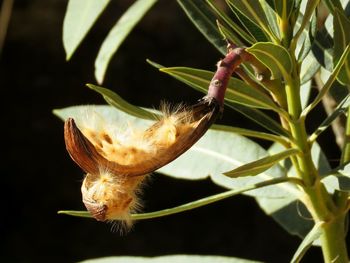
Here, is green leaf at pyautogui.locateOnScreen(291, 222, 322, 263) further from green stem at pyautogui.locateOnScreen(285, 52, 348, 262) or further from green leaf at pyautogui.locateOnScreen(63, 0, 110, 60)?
green leaf at pyautogui.locateOnScreen(63, 0, 110, 60)

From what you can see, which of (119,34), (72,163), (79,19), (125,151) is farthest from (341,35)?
(72,163)

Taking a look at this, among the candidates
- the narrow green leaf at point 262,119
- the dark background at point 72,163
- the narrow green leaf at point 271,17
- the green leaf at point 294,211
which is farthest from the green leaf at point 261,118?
the dark background at point 72,163

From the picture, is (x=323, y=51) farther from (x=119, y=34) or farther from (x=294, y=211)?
(x=119, y=34)

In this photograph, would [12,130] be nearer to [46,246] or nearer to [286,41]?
[46,246]

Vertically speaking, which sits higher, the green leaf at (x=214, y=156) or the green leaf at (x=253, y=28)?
the green leaf at (x=253, y=28)

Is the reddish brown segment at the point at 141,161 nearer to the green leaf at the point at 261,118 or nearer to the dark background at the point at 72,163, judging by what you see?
the green leaf at the point at 261,118

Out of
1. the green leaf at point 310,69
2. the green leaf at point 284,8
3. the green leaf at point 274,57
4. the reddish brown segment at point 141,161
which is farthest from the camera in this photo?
the green leaf at point 310,69

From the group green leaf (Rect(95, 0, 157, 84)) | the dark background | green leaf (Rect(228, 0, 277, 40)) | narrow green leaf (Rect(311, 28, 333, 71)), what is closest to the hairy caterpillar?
green leaf (Rect(228, 0, 277, 40))
